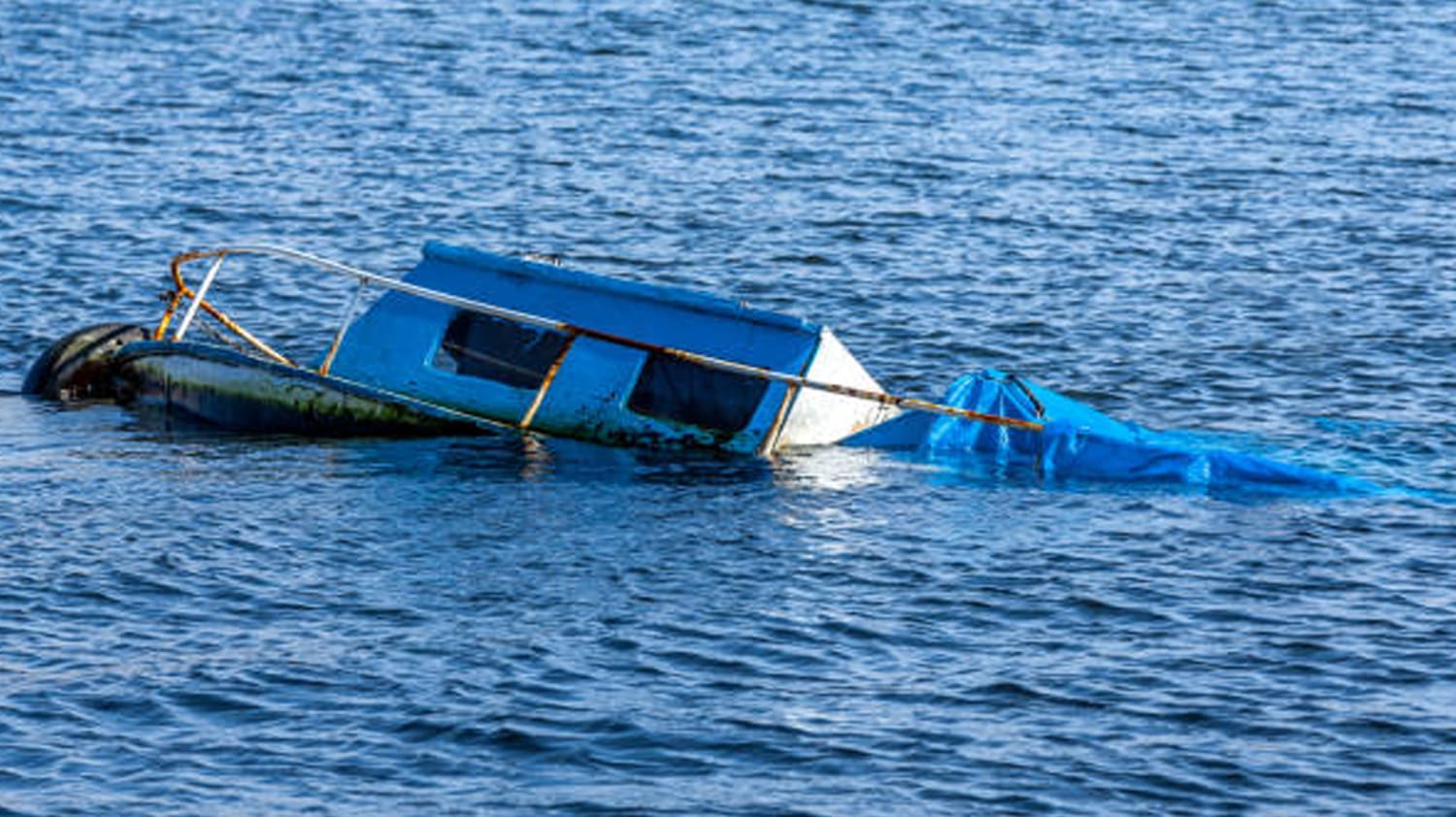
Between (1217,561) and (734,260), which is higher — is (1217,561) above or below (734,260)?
below

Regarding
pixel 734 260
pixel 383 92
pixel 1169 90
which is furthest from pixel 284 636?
pixel 1169 90

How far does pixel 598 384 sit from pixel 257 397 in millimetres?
4422

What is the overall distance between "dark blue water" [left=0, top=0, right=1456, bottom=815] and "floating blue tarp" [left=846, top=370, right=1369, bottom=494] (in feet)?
1.58

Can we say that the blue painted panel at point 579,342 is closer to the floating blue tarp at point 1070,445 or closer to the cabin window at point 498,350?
the cabin window at point 498,350

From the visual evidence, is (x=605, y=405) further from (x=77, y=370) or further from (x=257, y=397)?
(x=77, y=370)

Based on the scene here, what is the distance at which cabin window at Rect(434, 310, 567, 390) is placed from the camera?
27859mm

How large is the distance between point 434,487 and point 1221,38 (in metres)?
37.3

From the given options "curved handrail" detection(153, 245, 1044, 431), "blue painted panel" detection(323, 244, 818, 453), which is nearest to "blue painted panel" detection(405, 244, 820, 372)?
"blue painted panel" detection(323, 244, 818, 453)

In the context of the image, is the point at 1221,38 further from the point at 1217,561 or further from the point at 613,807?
the point at 613,807

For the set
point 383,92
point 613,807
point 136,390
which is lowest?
point 613,807

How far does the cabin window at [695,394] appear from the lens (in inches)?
1065

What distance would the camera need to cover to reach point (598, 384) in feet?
89.8

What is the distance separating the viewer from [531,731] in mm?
18203

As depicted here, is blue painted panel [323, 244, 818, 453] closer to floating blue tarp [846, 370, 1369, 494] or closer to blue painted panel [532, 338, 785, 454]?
blue painted panel [532, 338, 785, 454]
